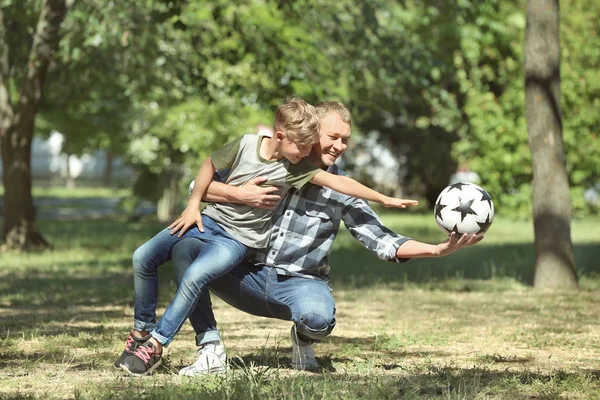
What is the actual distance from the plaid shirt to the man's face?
0.14 m

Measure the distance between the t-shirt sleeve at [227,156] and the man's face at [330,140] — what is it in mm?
443

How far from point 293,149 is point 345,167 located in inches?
1191

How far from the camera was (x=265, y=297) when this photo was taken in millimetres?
6211

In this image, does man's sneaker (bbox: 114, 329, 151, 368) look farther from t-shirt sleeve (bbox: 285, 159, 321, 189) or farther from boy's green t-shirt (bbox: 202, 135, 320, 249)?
t-shirt sleeve (bbox: 285, 159, 321, 189)

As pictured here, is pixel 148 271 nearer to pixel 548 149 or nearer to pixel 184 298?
pixel 184 298

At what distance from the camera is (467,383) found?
222 inches

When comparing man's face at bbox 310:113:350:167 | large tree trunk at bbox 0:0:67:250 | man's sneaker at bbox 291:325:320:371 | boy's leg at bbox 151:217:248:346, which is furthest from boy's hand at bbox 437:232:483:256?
large tree trunk at bbox 0:0:67:250

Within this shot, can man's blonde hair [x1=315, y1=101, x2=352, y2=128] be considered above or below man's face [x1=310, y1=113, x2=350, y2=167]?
above

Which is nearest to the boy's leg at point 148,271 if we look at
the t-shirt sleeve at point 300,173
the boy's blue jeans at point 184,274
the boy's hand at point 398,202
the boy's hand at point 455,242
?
the boy's blue jeans at point 184,274

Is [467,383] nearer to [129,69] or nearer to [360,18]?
[360,18]

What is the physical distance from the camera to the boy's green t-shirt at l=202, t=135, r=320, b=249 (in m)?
6.01

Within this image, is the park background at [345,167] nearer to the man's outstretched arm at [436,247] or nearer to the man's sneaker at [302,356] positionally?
the man's sneaker at [302,356]

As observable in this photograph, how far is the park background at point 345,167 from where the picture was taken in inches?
247

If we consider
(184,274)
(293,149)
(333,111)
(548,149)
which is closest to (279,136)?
(293,149)
